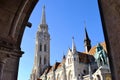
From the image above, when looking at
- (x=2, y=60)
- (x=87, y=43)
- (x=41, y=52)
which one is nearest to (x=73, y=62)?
(x=87, y=43)

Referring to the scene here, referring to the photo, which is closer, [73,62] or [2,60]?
[2,60]

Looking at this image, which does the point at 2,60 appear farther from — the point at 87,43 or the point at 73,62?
the point at 87,43

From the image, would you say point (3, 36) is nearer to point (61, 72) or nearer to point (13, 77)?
point (13, 77)

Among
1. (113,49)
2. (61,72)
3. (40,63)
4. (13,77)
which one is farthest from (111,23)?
(40,63)

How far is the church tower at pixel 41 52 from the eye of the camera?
49031 mm

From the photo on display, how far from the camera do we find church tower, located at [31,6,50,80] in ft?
161

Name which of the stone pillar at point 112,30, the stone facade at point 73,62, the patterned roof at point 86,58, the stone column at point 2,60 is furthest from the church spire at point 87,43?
the stone pillar at point 112,30

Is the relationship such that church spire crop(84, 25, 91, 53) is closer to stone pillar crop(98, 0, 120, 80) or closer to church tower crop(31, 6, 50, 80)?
church tower crop(31, 6, 50, 80)

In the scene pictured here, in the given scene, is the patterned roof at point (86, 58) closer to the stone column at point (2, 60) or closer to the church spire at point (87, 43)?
the church spire at point (87, 43)

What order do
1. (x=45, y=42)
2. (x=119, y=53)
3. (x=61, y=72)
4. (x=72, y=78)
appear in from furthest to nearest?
(x=45, y=42)
(x=61, y=72)
(x=72, y=78)
(x=119, y=53)

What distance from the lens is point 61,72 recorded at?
3853cm

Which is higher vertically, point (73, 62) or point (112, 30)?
point (73, 62)

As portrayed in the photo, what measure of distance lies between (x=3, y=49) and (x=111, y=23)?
286cm

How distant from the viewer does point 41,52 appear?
51.5 meters
